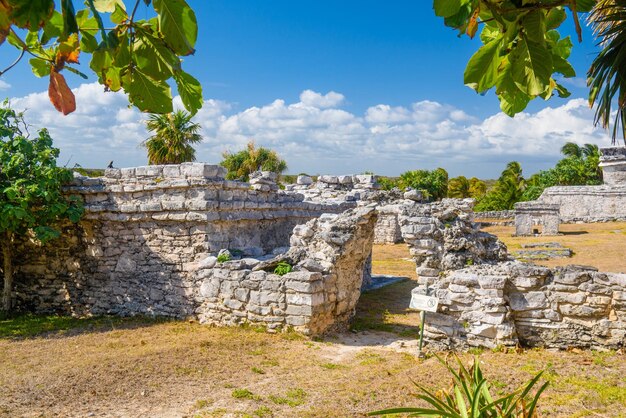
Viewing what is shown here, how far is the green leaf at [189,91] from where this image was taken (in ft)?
5.59

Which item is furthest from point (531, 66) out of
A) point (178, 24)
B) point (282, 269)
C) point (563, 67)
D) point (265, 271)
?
point (265, 271)

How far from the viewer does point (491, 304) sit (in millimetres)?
6836

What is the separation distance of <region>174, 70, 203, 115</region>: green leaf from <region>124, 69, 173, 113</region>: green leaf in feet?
0.18

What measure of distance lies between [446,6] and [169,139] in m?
22.1

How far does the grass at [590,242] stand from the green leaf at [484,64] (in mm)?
12464

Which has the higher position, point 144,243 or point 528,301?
point 144,243

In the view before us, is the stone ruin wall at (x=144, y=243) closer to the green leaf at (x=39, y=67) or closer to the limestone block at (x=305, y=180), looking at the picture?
the green leaf at (x=39, y=67)

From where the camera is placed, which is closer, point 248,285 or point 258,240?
point 248,285

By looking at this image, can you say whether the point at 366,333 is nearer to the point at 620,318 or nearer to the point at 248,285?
the point at 248,285

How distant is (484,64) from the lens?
1.70 metres

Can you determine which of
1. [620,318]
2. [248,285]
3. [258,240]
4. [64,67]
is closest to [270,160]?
[258,240]

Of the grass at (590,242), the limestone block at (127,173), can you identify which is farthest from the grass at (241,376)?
the grass at (590,242)

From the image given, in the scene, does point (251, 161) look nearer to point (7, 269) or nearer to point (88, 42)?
point (7, 269)

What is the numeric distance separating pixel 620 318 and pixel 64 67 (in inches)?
279
